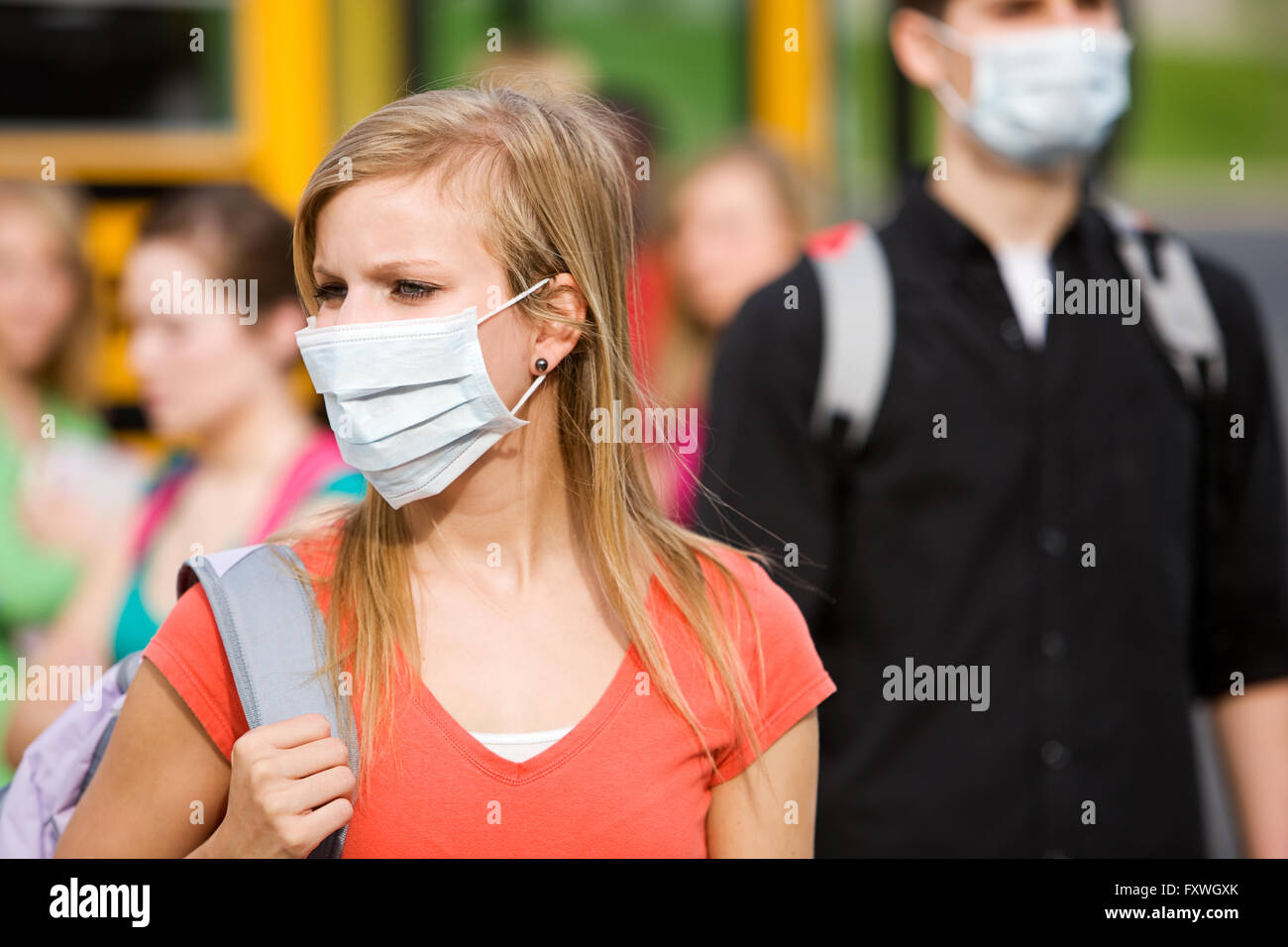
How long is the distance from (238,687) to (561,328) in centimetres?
60

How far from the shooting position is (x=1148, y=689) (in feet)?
8.41

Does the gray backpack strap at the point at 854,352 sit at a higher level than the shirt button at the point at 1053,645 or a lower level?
higher

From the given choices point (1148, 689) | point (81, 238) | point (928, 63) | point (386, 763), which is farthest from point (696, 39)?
point (386, 763)

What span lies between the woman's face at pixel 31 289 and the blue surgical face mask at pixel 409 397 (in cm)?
291

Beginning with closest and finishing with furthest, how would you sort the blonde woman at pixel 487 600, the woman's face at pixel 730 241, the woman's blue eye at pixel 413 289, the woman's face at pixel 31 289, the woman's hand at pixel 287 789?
the woman's hand at pixel 287 789
the blonde woman at pixel 487 600
the woman's blue eye at pixel 413 289
the woman's face at pixel 31 289
the woman's face at pixel 730 241

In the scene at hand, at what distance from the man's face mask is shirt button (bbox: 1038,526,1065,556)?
0.77 meters

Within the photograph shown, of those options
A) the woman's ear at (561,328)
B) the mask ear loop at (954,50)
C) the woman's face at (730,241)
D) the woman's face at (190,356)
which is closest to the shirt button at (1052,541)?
the mask ear loop at (954,50)

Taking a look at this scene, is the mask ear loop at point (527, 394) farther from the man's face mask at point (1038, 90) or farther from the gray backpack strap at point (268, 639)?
the man's face mask at point (1038, 90)

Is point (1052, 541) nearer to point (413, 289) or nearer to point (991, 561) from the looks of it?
point (991, 561)

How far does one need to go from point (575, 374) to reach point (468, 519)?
9.4 inches

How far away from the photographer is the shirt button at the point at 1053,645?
254cm

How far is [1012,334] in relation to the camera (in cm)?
265

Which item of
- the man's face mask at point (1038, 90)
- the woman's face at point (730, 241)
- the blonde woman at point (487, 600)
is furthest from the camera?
the woman's face at point (730, 241)
